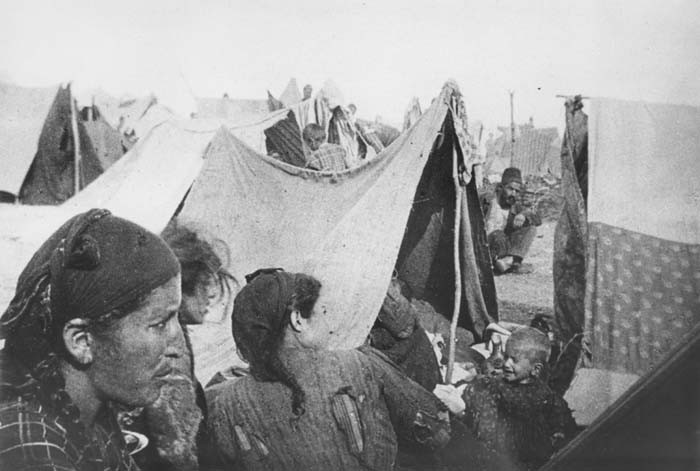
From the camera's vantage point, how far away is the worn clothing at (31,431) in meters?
1.10

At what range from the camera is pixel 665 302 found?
7.52 feet

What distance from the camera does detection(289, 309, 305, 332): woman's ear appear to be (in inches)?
76.0

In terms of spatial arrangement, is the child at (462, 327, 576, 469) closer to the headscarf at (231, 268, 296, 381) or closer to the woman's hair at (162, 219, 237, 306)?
the headscarf at (231, 268, 296, 381)

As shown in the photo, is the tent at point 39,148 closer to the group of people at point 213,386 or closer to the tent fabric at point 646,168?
the group of people at point 213,386

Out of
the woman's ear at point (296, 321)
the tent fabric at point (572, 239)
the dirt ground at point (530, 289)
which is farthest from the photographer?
the dirt ground at point (530, 289)

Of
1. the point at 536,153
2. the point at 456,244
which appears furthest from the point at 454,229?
the point at 536,153

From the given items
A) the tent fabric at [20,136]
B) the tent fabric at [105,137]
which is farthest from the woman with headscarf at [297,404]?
the tent fabric at [105,137]

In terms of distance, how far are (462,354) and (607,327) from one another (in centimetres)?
85

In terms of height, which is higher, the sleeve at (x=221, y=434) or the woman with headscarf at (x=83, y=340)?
the woman with headscarf at (x=83, y=340)

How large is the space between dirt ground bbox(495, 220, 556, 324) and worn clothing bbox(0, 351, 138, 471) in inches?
103

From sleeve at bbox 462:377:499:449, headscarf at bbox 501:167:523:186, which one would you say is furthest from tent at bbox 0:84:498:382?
headscarf at bbox 501:167:523:186

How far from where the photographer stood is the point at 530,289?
3920 millimetres

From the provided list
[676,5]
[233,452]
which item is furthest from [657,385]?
[676,5]

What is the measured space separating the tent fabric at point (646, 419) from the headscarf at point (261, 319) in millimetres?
1017
